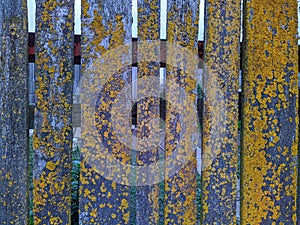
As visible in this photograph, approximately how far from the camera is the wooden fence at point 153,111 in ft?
5.09

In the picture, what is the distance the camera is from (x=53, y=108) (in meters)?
1.55

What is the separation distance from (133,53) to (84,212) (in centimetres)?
81

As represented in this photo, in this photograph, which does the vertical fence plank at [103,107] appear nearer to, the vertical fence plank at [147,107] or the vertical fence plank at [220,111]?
the vertical fence plank at [147,107]

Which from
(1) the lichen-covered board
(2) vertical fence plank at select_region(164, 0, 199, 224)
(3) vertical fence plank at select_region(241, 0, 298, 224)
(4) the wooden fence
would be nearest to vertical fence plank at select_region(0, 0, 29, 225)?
(4) the wooden fence

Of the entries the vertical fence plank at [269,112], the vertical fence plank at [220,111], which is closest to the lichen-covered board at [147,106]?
the vertical fence plank at [220,111]

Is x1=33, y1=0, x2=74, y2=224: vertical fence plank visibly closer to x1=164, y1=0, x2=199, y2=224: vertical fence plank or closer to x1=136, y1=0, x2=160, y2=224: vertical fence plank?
x1=136, y1=0, x2=160, y2=224: vertical fence plank

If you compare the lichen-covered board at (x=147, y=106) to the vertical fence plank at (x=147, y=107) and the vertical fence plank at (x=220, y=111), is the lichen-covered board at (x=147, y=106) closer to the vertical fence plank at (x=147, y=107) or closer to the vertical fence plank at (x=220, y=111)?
the vertical fence plank at (x=147, y=107)

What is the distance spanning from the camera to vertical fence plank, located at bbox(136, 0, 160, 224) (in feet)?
5.11

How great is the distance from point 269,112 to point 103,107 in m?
0.82

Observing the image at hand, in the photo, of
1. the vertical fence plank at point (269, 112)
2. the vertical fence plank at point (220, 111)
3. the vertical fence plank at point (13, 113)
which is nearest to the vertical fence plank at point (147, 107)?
the vertical fence plank at point (220, 111)

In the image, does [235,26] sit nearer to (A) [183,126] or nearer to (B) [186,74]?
(B) [186,74]

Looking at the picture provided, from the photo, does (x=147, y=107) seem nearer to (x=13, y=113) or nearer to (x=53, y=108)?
(x=53, y=108)

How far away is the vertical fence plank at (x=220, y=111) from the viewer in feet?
5.22

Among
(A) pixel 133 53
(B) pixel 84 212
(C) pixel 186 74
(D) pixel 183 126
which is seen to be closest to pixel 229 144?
(D) pixel 183 126
